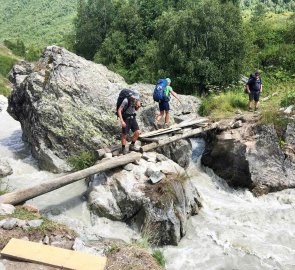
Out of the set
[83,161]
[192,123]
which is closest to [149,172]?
[83,161]

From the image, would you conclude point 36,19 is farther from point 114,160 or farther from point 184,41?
point 114,160

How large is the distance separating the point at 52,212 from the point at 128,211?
2056 mm

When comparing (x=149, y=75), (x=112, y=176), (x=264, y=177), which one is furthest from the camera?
(x=149, y=75)

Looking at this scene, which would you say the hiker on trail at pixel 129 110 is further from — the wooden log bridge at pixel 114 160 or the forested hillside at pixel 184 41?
the forested hillside at pixel 184 41

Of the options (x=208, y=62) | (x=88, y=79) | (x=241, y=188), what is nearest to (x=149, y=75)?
(x=208, y=62)

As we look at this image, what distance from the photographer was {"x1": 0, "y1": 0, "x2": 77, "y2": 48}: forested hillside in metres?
89.3

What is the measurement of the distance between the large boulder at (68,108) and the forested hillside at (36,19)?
66.5 metres

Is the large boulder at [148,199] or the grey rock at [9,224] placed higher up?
the grey rock at [9,224]

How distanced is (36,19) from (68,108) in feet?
331

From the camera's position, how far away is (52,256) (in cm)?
673

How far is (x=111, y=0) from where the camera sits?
126ft

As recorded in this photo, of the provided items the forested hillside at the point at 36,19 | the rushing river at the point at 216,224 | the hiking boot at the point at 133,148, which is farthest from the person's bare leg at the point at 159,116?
the forested hillside at the point at 36,19

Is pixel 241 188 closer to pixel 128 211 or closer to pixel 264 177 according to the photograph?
pixel 264 177

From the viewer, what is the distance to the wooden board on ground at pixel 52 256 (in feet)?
21.6
